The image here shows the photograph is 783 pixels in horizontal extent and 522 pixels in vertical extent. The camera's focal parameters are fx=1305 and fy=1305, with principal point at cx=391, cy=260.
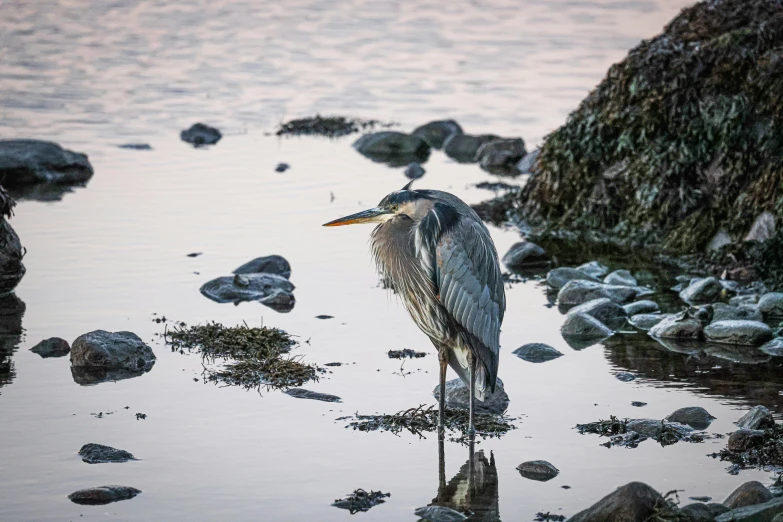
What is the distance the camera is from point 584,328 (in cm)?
1067

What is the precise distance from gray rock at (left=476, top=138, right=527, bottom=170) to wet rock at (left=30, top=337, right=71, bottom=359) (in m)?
9.01

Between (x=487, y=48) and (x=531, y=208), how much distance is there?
14.0 m

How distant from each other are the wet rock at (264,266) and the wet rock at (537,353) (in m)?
2.91

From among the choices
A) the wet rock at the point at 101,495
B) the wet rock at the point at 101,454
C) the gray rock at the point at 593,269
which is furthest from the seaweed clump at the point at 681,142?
→ the wet rock at the point at 101,495

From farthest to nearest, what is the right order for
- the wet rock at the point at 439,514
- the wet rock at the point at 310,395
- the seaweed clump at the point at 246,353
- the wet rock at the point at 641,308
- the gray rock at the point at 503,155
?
the gray rock at the point at 503,155, the wet rock at the point at 641,308, the seaweed clump at the point at 246,353, the wet rock at the point at 310,395, the wet rock at the point at 439,514

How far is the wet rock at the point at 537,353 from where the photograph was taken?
10078 mm

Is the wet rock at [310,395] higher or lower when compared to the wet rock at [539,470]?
higher

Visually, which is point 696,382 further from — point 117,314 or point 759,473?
point 117,314

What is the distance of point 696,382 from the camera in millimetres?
9430

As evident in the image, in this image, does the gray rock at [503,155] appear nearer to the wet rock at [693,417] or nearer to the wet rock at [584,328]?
the wet rock at [584,328]

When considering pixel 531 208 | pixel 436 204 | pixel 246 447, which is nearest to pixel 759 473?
pixel 436 204

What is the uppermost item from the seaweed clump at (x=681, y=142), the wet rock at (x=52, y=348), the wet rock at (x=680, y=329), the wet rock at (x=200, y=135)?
the wet rock at (x=200, y=135)

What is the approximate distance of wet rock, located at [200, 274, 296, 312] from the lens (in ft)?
37.5

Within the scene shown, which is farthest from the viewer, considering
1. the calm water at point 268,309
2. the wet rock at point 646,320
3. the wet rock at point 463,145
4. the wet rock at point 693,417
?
A: the wet rock at point 463,145
